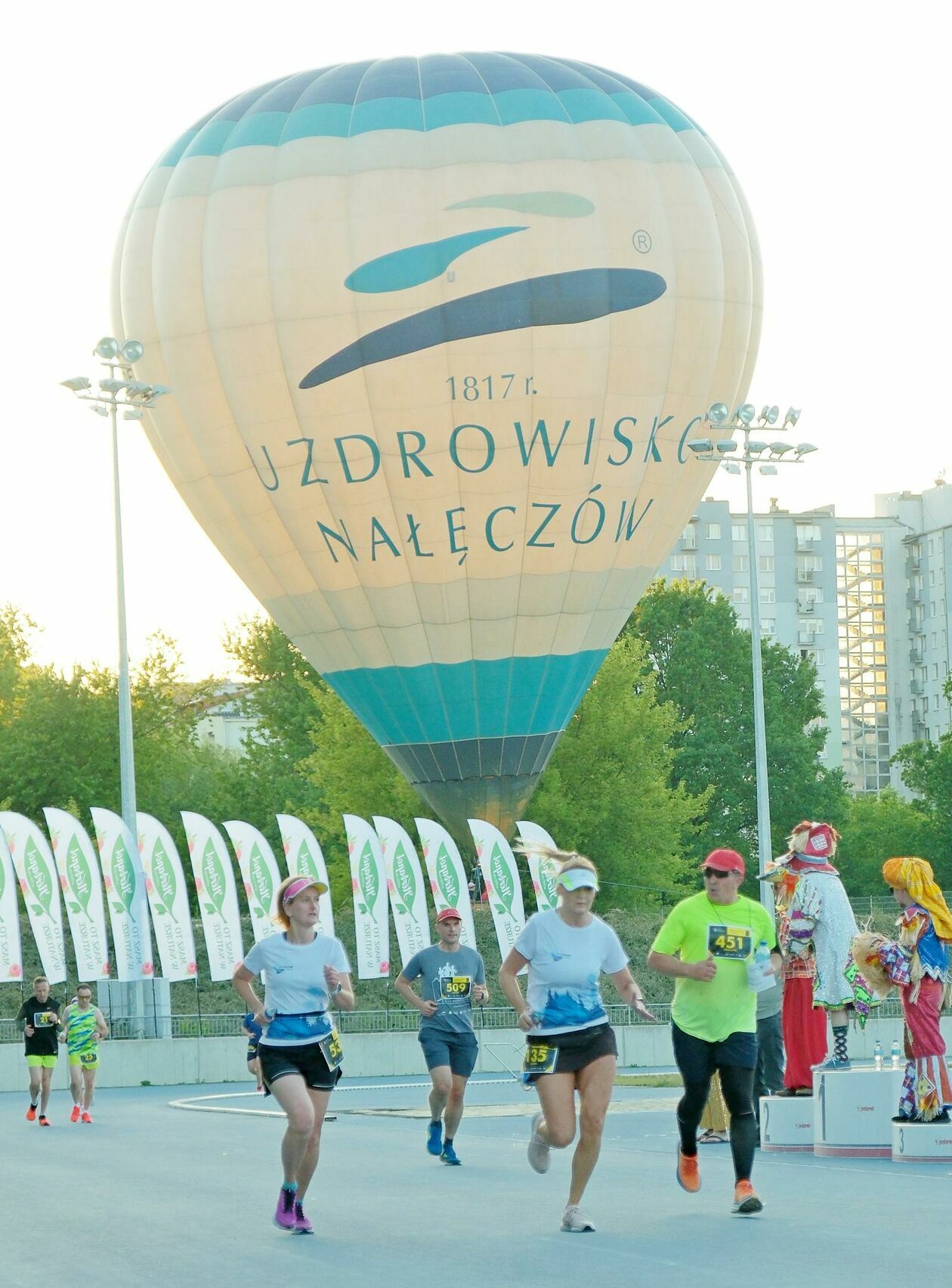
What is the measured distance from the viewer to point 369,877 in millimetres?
34688

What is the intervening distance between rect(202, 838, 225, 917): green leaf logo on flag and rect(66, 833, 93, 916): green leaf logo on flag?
65.7 inches

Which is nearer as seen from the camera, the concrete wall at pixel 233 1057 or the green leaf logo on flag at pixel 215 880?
the concrete wall at pixel 233 1057

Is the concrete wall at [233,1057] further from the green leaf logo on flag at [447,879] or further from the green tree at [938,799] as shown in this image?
the green tree at [938,799]

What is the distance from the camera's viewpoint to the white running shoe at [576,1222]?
10.9 m

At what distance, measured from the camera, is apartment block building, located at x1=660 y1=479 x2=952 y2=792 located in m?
126

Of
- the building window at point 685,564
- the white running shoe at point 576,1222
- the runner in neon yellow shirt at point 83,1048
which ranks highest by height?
the building window at point 685,564

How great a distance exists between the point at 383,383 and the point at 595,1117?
95.7ft

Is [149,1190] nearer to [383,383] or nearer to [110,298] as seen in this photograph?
[383,383]

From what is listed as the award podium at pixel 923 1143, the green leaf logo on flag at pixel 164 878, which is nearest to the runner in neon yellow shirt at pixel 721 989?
the award podium at pixel 923 1143

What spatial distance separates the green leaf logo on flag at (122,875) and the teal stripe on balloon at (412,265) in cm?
1160

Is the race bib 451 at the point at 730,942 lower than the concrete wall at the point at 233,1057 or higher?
higher

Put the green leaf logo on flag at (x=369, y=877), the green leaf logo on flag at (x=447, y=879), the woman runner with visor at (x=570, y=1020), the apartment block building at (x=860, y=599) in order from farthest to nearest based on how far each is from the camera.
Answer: the apartment block building at (x=860, y=599)
the green leaf logo on flag at (x=447, y=879)
the green leaf logo on flag at (x=369, y=877)
the woman runner with visor at (x=570, y=1020)

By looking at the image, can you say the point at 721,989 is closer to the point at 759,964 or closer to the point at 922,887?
the point at 759,964

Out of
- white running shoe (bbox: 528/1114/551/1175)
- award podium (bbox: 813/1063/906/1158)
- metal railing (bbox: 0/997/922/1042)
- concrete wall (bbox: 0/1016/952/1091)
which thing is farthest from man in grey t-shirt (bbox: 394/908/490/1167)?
concrete wall (bbox: 0/1016/952/1091)
